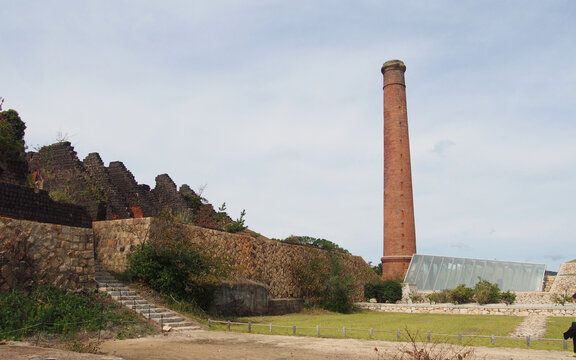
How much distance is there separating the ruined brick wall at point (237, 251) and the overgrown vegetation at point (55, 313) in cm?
394

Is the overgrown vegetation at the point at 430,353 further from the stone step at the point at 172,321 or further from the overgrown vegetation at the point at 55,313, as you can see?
the overgrown vegetation at the point at 55,313

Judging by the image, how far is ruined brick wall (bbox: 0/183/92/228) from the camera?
40.2 ft

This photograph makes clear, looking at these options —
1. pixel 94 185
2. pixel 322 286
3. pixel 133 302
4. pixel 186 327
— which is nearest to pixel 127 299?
pixel 133 302

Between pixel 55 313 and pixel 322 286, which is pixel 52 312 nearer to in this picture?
pixel 55 313

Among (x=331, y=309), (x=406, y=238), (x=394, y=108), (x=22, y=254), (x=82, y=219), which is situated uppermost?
(x=394, y=108)

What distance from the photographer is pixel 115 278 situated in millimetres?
15859

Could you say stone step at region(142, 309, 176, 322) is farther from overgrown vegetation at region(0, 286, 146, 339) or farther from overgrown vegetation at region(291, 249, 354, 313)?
overgrown vegetation at region(291, 249, 354, 313)

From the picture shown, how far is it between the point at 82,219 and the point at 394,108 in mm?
26510

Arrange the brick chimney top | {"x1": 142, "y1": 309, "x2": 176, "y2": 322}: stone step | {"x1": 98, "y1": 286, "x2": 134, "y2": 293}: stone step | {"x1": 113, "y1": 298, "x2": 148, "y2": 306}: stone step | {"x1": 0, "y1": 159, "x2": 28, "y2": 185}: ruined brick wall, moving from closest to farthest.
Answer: {"x1": 142, "y1": 309, "x2": 176, "y2": 322}: stone step → {"x1": 113, "y1": 298, "x2": 148, "y2": 306}: stone step → {"x1": 98, "y1": 286, "x2": 134, "y2": 293}: stone step → {"x1": 0, "y1": 159, "x2": 28, "y2": 185}: ruined brick wall → the brick chimney top

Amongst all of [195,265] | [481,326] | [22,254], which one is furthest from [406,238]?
[22,254]

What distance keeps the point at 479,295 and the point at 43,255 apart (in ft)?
73.0

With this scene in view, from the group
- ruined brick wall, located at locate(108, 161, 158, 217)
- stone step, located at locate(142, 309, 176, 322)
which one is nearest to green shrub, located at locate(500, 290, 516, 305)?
stone step, located at locate(142, 309, 176, 322)

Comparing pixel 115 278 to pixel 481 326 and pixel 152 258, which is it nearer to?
pixel 152 258

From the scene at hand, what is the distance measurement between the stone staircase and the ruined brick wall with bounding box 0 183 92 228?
208 centimetres
